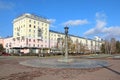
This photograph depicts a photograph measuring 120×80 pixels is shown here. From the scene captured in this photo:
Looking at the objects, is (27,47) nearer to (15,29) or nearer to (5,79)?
(15,29)

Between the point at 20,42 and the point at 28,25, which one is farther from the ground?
the point at 28,25

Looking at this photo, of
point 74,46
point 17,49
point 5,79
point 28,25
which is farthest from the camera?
point 74,46

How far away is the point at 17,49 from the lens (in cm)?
9244

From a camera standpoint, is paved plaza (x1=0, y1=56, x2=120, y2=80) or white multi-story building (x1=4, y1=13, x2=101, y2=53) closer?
paved plaza (x1=0, y1=56, x2=120, y2=80)

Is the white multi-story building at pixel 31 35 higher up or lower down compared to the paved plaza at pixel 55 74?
higher up

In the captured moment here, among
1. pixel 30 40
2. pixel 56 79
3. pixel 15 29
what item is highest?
pixel 15 29

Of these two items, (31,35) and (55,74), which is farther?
(31,35)

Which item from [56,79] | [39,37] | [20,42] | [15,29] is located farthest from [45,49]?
[56,79]

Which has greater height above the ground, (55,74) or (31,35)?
(31,35)

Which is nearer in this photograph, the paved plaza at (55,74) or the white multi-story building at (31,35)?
the paved plaza at (55,74)

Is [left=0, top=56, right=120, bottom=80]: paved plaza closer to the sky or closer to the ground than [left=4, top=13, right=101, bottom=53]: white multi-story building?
closer to the ground

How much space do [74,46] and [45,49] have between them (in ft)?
56.3

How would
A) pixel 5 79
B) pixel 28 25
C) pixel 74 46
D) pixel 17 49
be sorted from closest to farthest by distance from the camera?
1. pixel 5 79
2. pixel 17 49
3. pixel 28 25
4. pixel 74 46

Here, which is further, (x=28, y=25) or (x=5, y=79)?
(x=28, y=25)
